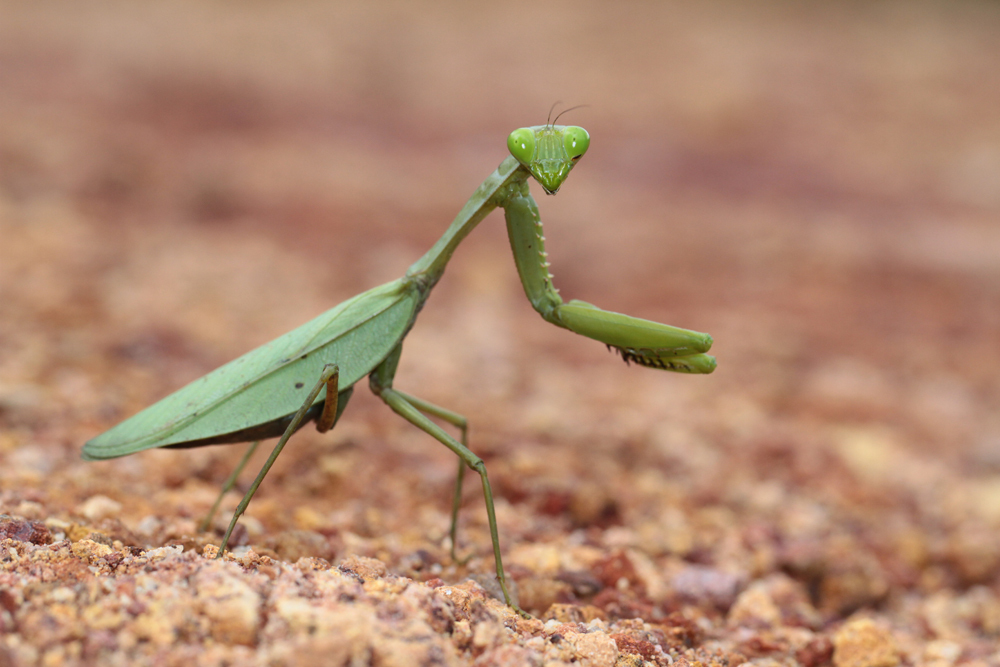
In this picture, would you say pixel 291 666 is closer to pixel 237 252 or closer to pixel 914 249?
pixel 237 252

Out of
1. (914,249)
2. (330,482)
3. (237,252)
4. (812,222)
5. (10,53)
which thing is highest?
(10,53)

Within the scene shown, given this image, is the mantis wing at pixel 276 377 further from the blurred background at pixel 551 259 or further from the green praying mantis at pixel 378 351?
the blurred background at pixel 551 259

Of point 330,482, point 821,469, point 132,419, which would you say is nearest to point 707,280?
point 821,469

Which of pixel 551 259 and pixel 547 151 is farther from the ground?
pixel 551 259

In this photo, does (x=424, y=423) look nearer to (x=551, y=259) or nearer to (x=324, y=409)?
(x=324, y=409)

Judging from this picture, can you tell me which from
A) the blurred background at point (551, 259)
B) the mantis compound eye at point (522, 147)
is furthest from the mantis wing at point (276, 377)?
the mantis compound eye at point (522, 147)

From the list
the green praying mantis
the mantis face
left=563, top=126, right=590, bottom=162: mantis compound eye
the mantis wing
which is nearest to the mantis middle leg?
the green praying mantis

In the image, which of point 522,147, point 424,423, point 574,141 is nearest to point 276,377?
point 424,423
